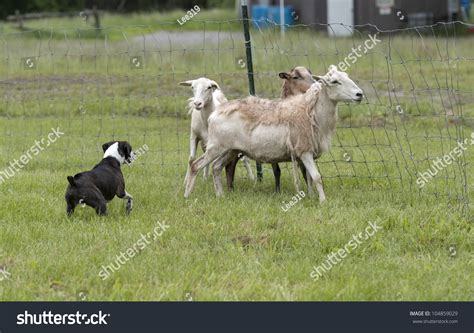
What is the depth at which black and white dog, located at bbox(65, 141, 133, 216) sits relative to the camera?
851cm

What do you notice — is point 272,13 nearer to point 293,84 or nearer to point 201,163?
point 293,84

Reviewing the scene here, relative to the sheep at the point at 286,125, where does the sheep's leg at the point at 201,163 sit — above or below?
below

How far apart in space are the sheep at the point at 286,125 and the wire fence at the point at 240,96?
0.92m

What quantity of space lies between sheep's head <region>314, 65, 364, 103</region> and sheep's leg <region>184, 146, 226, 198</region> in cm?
150

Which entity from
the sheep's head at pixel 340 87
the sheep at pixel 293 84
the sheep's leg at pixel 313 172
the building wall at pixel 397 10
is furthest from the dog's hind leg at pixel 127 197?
the building wall at pixel 397 10

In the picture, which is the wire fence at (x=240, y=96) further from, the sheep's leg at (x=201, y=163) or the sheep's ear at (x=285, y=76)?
the sheep's leg at (x=201, y=163)

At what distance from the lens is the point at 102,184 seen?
A: 8.81m

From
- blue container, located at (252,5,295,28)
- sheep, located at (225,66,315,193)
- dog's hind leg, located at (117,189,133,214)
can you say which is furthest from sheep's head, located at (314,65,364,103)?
blue container, located at (252,5,295,28)

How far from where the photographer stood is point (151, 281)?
6.83 meters

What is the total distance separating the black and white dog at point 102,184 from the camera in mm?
8508

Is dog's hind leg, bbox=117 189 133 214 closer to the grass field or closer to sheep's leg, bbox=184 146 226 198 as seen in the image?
the grass field

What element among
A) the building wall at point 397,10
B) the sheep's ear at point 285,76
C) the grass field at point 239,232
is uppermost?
the building wall at point 397,10

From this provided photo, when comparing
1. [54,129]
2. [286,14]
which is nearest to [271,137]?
[54,129]
